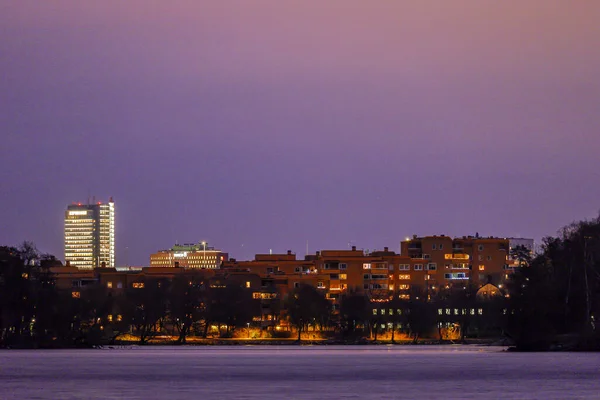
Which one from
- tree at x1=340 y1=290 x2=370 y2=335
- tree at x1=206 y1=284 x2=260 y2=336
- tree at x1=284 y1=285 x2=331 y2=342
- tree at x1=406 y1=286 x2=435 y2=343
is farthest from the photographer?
tree at x1=284 y1=285 x2=331 y2=342

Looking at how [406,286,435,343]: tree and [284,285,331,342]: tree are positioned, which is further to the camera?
[284,285,331,342]: tree

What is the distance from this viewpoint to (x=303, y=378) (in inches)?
2842

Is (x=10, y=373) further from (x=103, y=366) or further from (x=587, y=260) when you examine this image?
(x=587, y=260)

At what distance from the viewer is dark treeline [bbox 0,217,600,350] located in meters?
112

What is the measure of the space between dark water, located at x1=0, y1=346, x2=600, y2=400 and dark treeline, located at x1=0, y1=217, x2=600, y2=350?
10.9 metres

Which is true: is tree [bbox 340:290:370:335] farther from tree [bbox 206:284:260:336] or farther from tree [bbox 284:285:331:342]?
tree [bbox 206:284:260:336]

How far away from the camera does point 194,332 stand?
575ft

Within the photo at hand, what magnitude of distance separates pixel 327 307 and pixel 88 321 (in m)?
56.8

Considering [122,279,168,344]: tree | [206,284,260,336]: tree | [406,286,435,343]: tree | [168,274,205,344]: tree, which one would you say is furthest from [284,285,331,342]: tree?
[122,279,168,344]: tree

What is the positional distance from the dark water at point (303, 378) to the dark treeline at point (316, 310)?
10.9m

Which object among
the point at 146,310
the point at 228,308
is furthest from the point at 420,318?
the point at 146,310

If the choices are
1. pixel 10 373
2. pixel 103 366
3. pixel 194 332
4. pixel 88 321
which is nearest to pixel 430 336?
pixel 194 332

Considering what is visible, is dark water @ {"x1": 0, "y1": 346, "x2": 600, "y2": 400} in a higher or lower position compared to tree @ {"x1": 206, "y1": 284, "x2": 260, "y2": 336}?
lower

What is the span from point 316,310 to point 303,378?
109589mm
